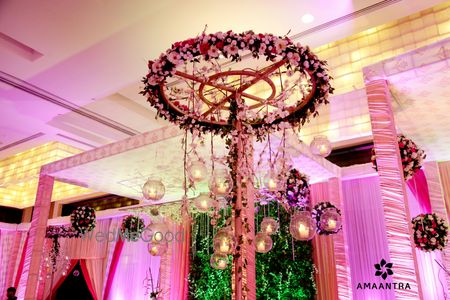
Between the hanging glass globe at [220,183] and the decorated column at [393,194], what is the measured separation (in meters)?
1.44

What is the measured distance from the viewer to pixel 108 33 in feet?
18.3

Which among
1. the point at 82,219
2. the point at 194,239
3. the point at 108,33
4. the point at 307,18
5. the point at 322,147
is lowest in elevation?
the point at 194,239

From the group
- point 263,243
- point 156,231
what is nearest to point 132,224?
point 156,231

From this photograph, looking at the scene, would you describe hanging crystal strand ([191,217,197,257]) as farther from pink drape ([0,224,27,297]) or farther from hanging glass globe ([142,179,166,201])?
pink drape ([0,224,27,297])

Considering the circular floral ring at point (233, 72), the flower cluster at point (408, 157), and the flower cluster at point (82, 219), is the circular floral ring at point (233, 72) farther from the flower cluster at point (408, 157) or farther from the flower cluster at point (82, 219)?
the flower cluster at point (82, 219)

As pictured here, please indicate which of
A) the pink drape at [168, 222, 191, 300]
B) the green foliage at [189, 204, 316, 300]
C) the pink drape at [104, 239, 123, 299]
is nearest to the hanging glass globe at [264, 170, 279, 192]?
the green foliage at [189, 204, 316, 300]

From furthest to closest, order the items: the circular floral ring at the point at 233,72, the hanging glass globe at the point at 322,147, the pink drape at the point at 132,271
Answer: the pink drape at the point at 132,271 → the hanging glass globe at the point at 322,147 → the circular floral ring at the point at 233,72

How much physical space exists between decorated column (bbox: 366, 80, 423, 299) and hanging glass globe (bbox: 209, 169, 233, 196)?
1444 millimetres

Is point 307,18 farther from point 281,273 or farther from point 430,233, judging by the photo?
point 281,273

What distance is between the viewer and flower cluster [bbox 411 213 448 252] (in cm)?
513

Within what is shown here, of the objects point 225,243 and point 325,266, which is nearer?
point 225,243

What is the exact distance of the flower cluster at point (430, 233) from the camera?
202 inches

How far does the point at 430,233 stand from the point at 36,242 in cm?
591

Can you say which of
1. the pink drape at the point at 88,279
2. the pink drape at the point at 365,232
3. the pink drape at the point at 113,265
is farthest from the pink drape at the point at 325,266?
the pink drape at the point at 88,279
